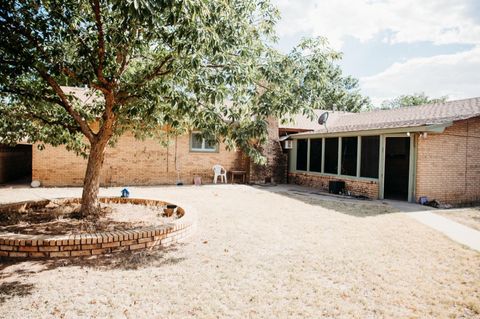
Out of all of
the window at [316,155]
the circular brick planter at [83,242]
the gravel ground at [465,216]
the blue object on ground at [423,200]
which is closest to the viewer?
the circular brick planter at [83,242]

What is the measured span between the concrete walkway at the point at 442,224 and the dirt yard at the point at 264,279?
1.54ft

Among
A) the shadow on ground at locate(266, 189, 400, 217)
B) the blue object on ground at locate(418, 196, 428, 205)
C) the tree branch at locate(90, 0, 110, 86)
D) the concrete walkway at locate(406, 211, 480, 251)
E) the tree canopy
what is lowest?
the concrete walkway at locate(406, 211, 480, 251)

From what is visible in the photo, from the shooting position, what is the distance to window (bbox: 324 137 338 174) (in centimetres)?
1329

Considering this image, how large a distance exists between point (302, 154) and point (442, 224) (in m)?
8.68

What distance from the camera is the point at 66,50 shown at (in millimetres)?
5141

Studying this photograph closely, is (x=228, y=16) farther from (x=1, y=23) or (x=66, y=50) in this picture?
(x=1, y=23)

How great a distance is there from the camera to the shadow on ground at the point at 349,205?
334 inches

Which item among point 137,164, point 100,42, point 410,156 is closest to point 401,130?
point 410,156

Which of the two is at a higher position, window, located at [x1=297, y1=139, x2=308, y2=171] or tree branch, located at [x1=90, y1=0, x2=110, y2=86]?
tree branch, located at [x1=90, y1=0, x2=110, y2=86]

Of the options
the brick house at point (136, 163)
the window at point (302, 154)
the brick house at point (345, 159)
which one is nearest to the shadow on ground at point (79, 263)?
the brick house at point (345, 159)

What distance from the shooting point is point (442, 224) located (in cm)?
728

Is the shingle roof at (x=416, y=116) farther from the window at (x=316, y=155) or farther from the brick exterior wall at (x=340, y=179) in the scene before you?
the brick exterior wall at (x=340, y=179)

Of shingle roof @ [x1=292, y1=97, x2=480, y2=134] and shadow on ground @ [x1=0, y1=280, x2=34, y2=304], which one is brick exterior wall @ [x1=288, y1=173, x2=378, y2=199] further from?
shadow on ground @ [x1=0, y1=280, x2=34, y2=304]

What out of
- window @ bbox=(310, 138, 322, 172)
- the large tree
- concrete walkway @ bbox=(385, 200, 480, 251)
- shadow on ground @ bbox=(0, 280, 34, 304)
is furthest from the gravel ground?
shadow on ground @ bbox=(0, 280, 34, 304)
